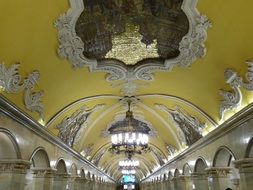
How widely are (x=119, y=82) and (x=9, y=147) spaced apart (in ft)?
13.6

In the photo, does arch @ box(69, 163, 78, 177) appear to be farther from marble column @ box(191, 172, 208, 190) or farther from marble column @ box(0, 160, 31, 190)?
marble column @ box(0, 160, 31, 190)

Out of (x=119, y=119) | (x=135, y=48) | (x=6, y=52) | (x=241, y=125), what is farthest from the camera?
(x=119, y=119)

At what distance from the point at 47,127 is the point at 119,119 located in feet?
17.5

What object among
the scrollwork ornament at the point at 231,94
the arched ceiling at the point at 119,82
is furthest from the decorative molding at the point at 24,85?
the scrollwork ornament at the point at 231,94

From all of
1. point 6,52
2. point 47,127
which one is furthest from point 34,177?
point 6,52

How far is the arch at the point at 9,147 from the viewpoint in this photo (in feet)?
21.6

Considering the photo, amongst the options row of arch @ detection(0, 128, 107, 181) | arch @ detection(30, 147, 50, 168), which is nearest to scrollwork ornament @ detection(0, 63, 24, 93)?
row of arch @ detection(0, 128, 107, 181)

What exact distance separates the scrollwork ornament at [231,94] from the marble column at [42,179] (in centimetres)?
589

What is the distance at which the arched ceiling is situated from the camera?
224 inches

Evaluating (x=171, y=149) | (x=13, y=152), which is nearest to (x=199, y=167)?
(x=171, y=149)

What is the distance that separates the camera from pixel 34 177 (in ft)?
30.9

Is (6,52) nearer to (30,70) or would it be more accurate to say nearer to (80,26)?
(30,70)

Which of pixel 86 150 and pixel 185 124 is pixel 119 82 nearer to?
pixel 185 124

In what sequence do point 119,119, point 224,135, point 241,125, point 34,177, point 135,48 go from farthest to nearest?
point 119,119, point 34,177, point 224,135, point 135,48, point 241,125
